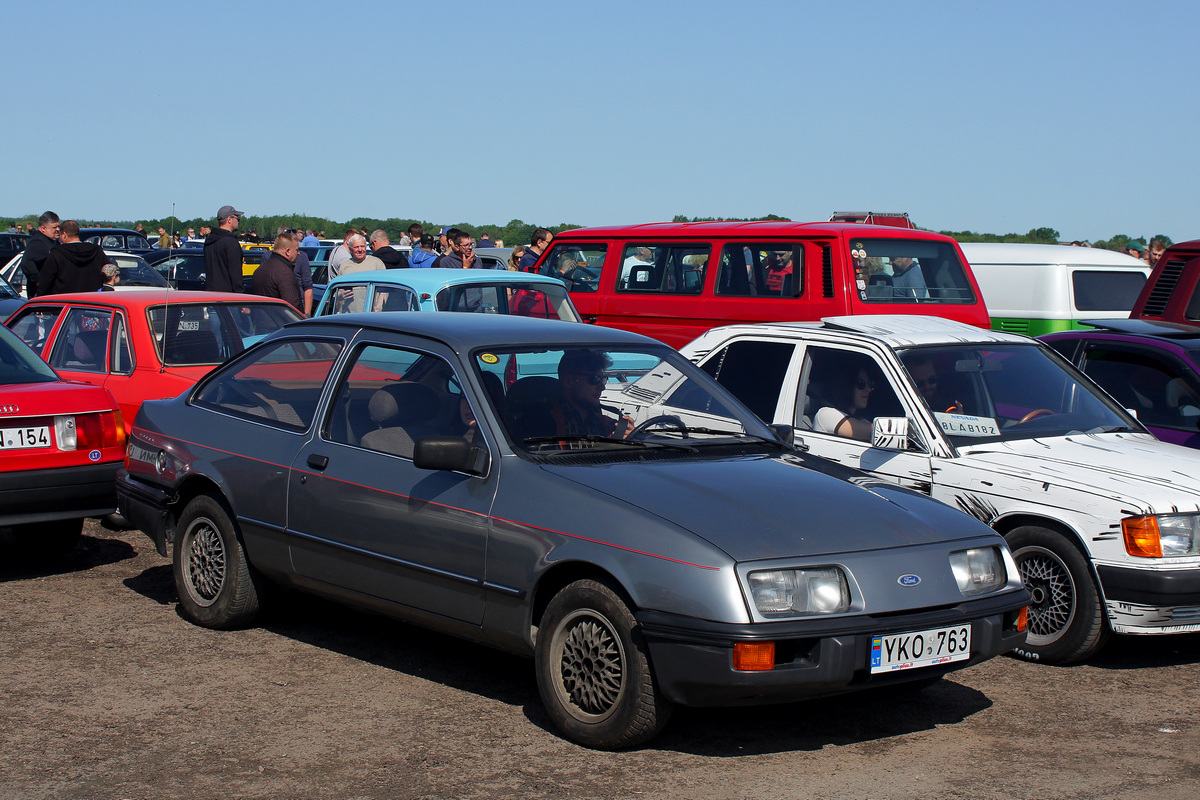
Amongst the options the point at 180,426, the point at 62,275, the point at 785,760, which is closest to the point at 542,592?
the point at 785,760

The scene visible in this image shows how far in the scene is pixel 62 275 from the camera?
13594mm

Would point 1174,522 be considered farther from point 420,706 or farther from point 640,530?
point 420,706

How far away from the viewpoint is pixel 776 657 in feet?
14.2

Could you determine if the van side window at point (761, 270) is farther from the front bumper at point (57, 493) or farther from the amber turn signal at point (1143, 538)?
the front bumper at point (57, 493)

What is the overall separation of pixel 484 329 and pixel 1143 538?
9.97 ft

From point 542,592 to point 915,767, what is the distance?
4.87 ft

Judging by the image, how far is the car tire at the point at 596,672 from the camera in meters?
4.46

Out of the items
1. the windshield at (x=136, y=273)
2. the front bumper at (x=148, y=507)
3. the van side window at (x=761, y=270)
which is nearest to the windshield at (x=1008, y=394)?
the front bumper at (x=148, y=507)

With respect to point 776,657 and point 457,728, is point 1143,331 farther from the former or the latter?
point 457,728

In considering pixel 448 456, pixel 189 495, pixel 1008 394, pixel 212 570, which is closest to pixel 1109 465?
pixel 1008 394

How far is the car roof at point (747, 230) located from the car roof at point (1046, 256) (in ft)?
12.4

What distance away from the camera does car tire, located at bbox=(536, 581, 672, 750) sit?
14.6 feet

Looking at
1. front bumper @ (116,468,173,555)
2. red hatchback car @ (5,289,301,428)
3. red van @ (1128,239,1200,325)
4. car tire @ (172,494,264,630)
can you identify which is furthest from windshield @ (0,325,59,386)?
red van @ (1128,239,1200,325)

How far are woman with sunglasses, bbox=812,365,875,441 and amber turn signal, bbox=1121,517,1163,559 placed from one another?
1420 mm
